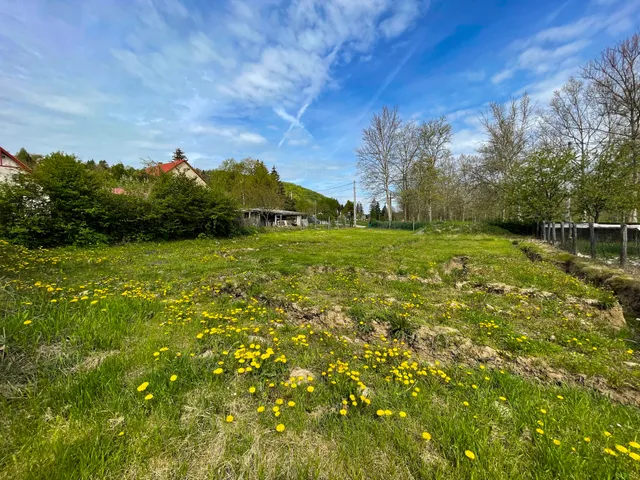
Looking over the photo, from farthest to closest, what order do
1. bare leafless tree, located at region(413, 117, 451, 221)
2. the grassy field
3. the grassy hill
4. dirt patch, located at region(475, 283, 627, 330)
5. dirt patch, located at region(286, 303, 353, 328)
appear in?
the grassy hill < bare leafless tree, located at region(413, 117, 451, 221) < dirt patch, located at region(475, 283, 627, 330) < dirt patch, located at region(286, 303, 353, 328) < the grassy field

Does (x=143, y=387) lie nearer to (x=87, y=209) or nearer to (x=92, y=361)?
(x=92, y=361)

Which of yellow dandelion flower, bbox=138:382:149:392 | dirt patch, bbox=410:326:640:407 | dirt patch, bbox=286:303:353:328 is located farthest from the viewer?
dirt patch, bbox=286:303:353:328

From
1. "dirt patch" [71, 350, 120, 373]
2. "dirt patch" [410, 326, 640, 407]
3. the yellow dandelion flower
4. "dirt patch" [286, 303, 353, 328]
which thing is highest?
the yellow dandelion flower

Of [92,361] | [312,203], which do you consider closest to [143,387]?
[92,361]

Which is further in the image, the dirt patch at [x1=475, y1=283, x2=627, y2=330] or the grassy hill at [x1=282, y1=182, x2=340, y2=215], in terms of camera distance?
the grassy hill at [x1=282, y1=182, x2=340, y2=215]

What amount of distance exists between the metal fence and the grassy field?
7.98 meters

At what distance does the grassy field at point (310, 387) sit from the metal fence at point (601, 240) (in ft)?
26.2

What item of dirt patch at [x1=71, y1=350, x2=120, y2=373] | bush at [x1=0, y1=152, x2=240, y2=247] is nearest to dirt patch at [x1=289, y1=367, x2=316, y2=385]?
dirt patch at [x1=71, y1=350, x2=120, y2=373]

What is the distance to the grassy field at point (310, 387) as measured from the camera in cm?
163

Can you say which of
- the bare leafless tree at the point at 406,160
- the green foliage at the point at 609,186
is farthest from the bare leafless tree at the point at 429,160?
the green foliage at the point at 609,186

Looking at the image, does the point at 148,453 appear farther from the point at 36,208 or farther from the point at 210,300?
the point at 36,208

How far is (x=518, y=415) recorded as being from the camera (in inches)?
84.4

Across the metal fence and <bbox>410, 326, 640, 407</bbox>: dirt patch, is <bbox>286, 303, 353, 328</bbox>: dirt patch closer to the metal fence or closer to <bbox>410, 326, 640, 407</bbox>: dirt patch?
<bbox>410, 326, 640, 407</bbox>: dirt patch

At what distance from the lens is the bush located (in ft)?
33.2
